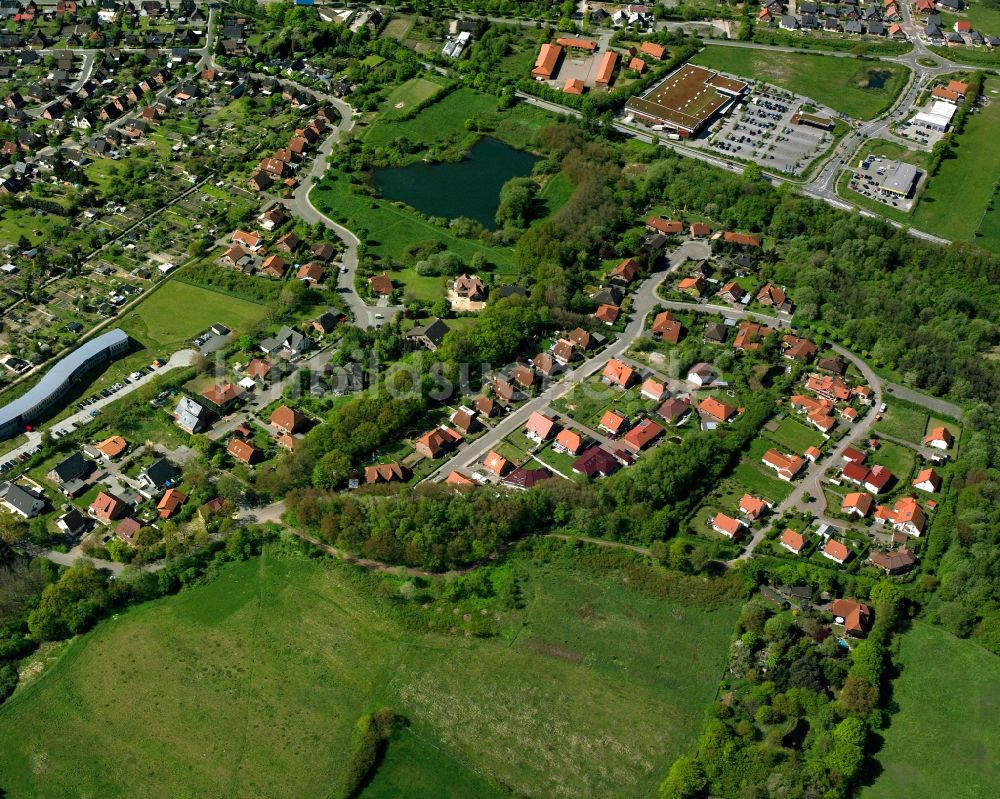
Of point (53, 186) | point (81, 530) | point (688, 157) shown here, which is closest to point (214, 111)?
point (53, 186)

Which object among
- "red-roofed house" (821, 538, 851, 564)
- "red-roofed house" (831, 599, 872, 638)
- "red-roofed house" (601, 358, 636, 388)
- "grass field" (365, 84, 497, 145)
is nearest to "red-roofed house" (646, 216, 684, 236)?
"red-roofed house" (601, 358, 636, 388)

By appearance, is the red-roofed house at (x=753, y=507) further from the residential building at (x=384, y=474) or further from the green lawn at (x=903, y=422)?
the residential building at (x=384, y=474)

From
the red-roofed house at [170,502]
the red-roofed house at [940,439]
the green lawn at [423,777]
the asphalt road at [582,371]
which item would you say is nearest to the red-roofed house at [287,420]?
the red-roofed house at [170,502]

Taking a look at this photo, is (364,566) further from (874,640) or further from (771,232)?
(771,232)

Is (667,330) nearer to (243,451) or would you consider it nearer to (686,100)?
(243,451)

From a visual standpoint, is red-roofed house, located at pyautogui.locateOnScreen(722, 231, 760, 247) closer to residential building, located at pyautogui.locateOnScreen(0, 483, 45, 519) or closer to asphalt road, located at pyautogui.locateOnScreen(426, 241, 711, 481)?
asphalt road, located at pyautogui.locateOnScreen(426, 241, 711, 481)

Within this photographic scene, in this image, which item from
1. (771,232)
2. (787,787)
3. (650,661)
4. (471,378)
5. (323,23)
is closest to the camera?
(787,787)
